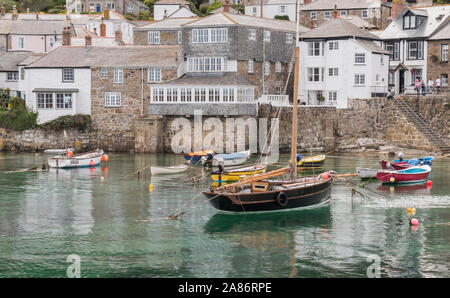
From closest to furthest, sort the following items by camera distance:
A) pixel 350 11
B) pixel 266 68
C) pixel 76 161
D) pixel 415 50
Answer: pixel 76 161 < pixel 266 68 < pixel 415 50 < pixel 350 11

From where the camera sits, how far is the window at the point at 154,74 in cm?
6812

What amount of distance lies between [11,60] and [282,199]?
51694 millimetres

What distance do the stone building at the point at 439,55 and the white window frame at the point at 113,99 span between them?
1185 inches

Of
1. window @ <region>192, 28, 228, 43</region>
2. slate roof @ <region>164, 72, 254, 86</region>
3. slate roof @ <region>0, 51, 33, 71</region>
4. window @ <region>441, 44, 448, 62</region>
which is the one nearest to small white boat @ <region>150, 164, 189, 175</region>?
slate roof @ <region>164, 72, 254, 86</region>

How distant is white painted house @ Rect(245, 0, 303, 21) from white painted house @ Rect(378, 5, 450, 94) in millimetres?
28016

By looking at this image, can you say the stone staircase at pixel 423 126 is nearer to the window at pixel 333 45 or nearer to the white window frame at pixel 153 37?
the window at pixel 333 45

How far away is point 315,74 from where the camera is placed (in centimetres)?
7088

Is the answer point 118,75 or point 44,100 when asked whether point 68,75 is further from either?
point 118,75

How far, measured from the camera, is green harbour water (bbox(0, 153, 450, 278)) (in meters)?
27.7

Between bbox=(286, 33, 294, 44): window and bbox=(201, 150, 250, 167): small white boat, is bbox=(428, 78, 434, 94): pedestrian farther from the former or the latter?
bbox=(201, 150, 250, 167): small white boat

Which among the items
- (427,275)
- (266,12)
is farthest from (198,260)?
(266,12)

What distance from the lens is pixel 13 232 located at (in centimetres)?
3350

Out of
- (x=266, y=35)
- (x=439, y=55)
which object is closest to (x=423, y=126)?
(x=439, y=55)
